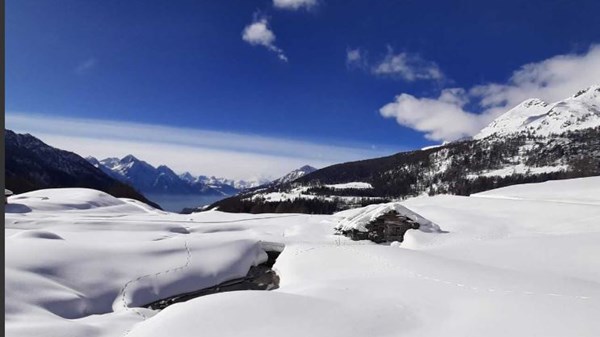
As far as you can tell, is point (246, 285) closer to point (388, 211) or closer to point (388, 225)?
point (388, 225)

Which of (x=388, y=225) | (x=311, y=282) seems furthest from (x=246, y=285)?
(x=388, y=225)

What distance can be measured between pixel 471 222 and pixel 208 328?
36.9 m

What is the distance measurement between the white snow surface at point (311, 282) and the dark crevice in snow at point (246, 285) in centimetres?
58

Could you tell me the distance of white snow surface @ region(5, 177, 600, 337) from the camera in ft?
39.5

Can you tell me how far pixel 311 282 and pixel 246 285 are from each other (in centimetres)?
975

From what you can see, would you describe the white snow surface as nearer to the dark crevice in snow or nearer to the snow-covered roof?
the dark crevice in snow

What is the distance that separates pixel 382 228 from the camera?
37094 mm

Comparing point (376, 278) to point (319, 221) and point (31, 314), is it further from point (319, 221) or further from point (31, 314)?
point (319, 221)

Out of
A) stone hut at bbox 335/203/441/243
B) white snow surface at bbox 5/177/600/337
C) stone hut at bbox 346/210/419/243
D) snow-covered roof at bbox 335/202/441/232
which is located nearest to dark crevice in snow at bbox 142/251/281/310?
white snow surface at bbox 5/177/600/337

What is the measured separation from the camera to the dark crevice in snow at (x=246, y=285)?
878 inches

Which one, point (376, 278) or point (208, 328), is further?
point (376, 278)

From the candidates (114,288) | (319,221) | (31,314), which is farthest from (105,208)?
(31,314)

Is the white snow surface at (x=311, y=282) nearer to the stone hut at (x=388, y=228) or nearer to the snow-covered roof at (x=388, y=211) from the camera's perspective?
the snow-covered roof at (x=388, y=211)

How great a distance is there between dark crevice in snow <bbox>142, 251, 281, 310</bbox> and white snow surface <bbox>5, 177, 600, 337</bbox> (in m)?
0.58
